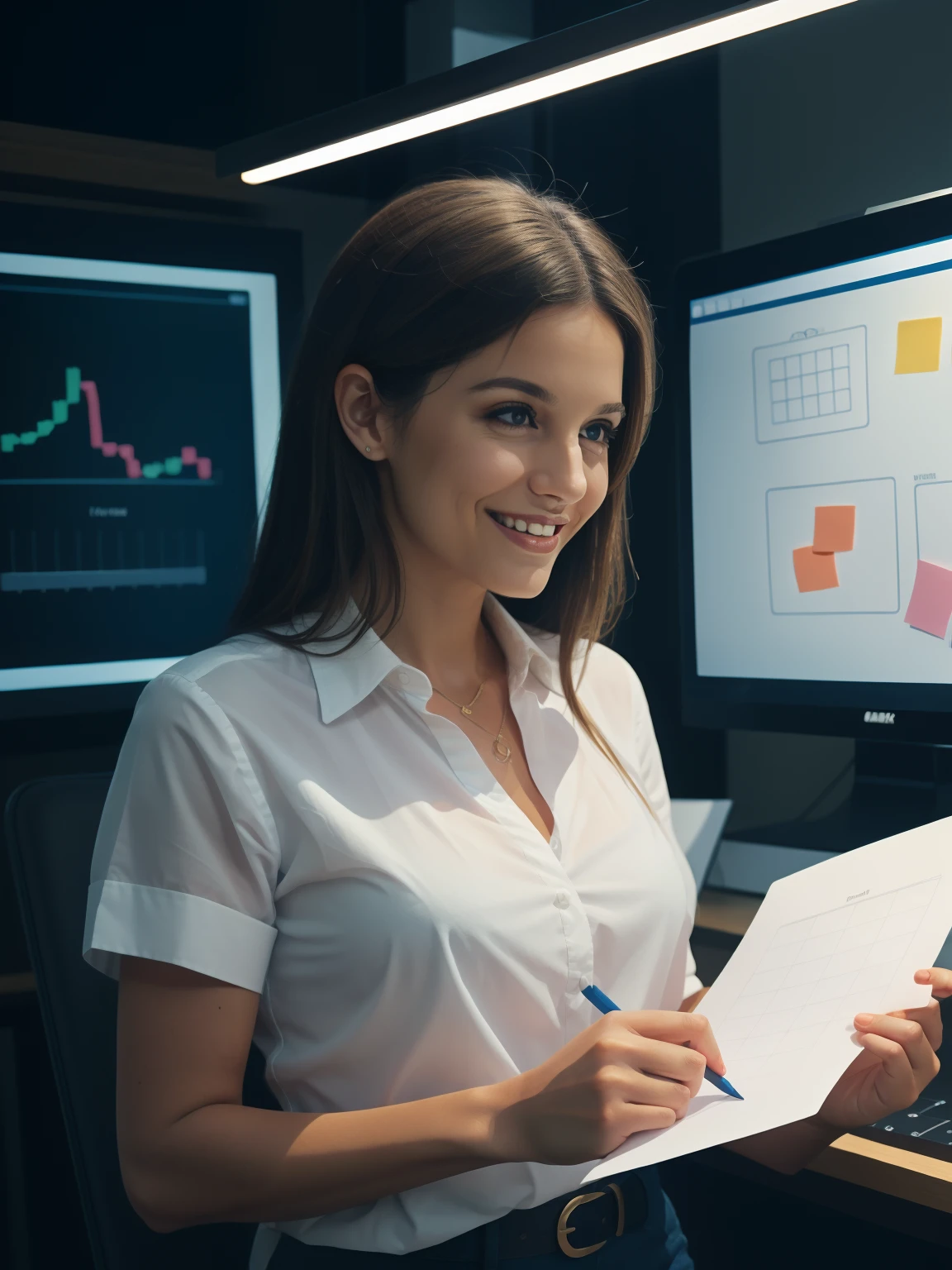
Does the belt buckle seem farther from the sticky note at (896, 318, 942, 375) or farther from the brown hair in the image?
the sticky note at (896, 318, 942, 375)

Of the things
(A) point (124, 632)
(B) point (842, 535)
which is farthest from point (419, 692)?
(A) point (124, 632)

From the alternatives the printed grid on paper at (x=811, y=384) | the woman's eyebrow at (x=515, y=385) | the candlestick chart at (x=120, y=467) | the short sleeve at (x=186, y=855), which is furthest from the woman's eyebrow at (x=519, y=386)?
the candlestick chart at (x=120, y=467)

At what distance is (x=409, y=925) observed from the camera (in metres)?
0.89

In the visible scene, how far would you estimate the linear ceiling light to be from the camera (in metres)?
0.96

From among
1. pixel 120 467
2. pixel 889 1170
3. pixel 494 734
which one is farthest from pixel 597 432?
pixel 120 467

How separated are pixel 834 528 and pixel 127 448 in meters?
0.86

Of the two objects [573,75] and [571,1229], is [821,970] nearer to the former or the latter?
[571,1229]

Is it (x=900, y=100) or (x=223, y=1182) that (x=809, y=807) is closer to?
(x=900, y=100)

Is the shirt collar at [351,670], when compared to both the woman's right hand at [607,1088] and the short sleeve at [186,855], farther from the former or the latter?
the woman's right hand at [607,1088]

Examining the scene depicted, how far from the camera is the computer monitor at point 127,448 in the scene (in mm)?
1528

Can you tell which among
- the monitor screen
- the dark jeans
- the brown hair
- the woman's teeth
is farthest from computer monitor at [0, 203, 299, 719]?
the dark jeans

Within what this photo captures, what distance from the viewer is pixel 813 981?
34.1 inches

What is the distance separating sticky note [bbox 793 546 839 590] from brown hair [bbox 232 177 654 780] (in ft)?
0.94

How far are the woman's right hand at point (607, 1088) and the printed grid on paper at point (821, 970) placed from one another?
0.05 meters
